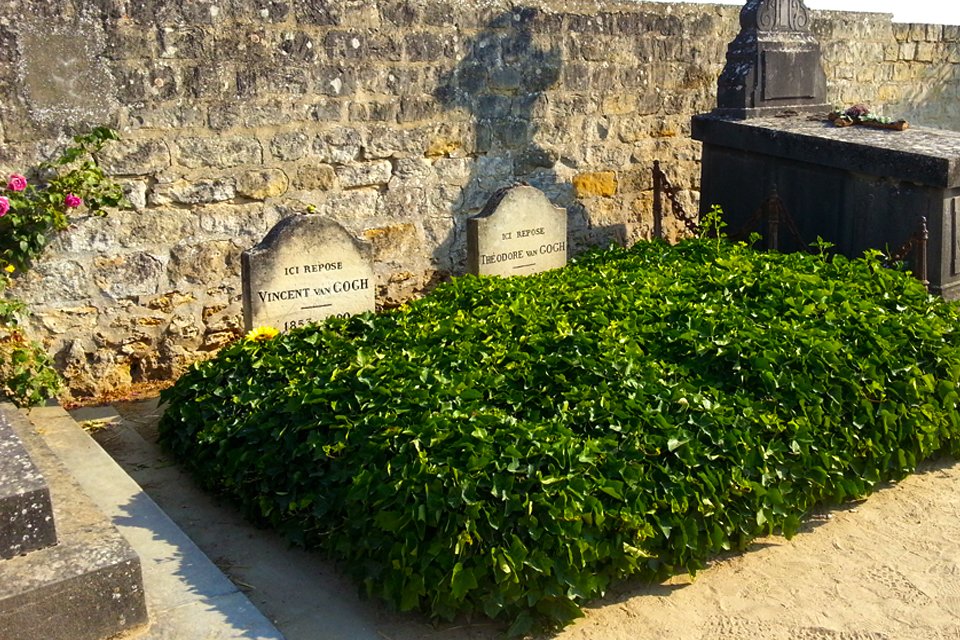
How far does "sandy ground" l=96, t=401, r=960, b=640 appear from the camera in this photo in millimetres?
3582

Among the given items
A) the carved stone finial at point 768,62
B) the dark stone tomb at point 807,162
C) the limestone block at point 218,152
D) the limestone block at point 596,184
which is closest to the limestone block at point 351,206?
the limestone block at point 218,152

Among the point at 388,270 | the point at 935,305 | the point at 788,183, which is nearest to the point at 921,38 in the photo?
the point at 788,183

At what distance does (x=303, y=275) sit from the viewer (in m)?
5.65

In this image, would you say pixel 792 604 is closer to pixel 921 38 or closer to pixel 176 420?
pixel 176 420

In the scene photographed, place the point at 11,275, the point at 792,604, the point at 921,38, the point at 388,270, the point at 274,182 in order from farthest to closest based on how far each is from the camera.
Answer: the point at 921,38 → the point at 388,270 → the point at 274,182 → the point at 11,275 → the point at 792,604

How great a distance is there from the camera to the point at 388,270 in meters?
7.07

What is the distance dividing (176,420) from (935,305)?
13.3ft

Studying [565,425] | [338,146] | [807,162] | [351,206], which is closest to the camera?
[565,425]

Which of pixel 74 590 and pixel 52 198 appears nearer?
pixel 74 590

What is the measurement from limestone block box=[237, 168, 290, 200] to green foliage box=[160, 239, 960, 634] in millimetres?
1369

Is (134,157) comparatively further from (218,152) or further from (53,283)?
(53,283)

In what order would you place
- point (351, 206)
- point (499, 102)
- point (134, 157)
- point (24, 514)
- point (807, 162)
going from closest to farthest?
point (24, 514), point (134, 157), point (351, 206), point (807, 162), point (499, 102)

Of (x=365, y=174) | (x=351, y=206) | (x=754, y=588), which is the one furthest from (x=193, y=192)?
(x=754, y=588)

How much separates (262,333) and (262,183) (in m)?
1.31
